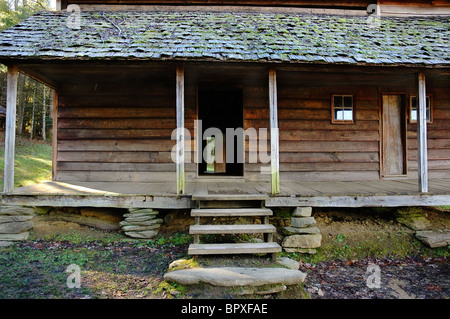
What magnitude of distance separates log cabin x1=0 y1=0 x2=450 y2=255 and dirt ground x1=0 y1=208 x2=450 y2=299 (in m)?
0.73

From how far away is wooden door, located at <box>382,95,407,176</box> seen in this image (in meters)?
6.86

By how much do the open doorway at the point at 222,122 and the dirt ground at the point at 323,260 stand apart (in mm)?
2897

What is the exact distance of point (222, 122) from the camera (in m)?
13.6

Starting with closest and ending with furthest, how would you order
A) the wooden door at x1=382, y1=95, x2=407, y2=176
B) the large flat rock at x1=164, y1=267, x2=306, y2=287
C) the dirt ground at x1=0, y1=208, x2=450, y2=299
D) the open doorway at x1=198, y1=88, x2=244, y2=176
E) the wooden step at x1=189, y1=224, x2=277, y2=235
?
the large flat rock at x1=164, y1=267, x2=306, y2=287 < the dirt ground at x1=0, y1=208, x2=450, y2=299 < the wooden step at x1=189, y1=224, x2=277, y2=235 < the wooden door at x1=382, y1=95, x2=407, y2=176 < the open doorway at x1=198, y1=88, x2=244, y2=176

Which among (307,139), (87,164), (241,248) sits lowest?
(241,248)

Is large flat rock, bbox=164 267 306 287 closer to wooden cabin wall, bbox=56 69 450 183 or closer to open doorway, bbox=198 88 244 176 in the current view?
wooden cabin wall, bbox=56 69 450 183

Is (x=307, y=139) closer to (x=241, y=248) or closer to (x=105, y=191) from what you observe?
(x=241, y=248)

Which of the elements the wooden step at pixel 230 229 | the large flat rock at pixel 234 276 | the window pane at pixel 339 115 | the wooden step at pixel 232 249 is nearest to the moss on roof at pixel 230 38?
the window pane at pixel 339 115

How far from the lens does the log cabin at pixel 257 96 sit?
4.75 meters

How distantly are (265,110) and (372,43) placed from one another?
9.08ft

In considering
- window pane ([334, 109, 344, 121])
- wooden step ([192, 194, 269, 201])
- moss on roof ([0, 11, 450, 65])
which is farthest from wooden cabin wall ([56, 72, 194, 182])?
window pane ([334, 109, 344, 121])

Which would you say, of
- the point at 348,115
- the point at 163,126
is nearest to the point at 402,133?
the point at 348,115

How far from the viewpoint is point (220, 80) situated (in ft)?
20.9
